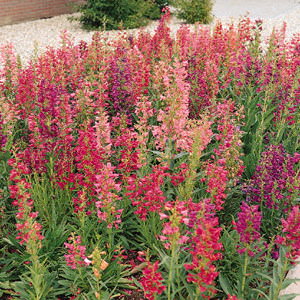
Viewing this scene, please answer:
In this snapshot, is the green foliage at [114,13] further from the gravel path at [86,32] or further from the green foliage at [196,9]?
the green foliage at [196,9]

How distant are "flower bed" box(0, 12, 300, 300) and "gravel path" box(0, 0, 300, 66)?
6.11m

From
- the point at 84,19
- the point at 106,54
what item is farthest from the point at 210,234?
the point at 84,19

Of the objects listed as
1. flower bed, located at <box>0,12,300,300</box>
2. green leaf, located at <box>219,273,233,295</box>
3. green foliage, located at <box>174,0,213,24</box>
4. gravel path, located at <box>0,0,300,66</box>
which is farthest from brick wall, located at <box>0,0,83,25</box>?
green leaf, located at <box>219,273,233,295</box>

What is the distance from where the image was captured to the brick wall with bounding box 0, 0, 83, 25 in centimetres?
1518

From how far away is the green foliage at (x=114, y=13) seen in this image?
14.0 meters

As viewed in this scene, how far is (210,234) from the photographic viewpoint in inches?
93.3

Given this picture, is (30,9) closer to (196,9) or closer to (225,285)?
(196,9)

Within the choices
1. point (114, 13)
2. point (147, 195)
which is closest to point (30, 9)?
point (114, 13)

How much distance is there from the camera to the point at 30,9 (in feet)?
52.2

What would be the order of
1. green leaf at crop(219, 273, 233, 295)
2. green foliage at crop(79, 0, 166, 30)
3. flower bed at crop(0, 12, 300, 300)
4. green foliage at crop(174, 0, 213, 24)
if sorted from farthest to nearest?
green foliage at crop(174, 0, 213, 24)
green foliage at crop(79, 0, 166, 30)
green leaf at crop(219, 273, 233, 295)
flower bed at crop(0, 12, 300, 300)

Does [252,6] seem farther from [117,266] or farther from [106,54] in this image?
[117,266]

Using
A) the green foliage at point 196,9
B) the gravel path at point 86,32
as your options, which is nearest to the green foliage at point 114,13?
the gravel path at point 86,32

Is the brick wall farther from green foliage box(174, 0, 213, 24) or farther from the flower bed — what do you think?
the flower bed

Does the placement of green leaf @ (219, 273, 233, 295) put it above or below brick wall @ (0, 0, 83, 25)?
below
